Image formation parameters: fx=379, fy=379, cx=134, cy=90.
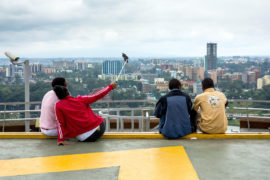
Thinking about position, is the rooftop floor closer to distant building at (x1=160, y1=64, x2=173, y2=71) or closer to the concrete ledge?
the concrete ledge

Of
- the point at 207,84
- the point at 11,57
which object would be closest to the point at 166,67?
the point at 11,57

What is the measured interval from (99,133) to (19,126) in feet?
19.2

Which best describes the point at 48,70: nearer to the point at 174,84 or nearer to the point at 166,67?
the point at 166,67

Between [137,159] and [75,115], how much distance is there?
1575mm

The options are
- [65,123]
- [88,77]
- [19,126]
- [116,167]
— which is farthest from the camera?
[88,77]

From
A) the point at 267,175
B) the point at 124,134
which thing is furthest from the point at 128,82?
the point at 267,175

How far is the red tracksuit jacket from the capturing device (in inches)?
271

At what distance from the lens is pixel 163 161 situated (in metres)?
5.93

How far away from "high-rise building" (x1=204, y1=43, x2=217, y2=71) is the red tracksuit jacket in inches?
572

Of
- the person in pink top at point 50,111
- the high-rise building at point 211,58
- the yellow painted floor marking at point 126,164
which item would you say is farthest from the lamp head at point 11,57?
the high-rise building at point 211,58

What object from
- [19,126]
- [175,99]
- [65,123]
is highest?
[175,99]

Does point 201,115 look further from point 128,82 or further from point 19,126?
point 128,82

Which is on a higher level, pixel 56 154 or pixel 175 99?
pixel 175 99

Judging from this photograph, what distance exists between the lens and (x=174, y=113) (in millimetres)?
7234
